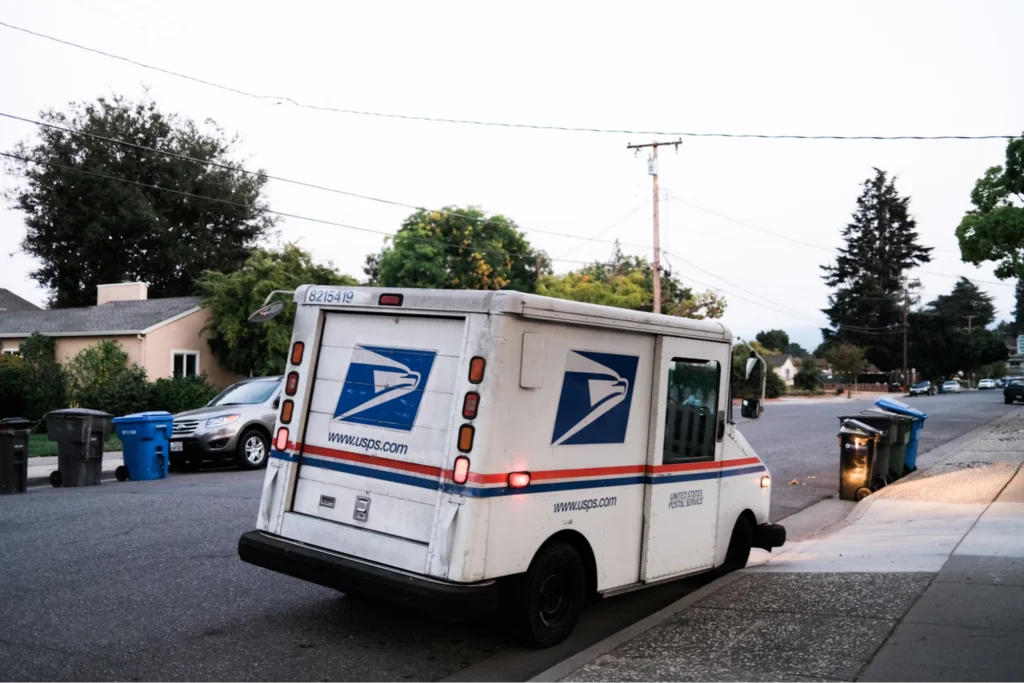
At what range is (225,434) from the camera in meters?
14.9

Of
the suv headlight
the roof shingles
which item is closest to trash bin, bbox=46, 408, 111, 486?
the suv headlight

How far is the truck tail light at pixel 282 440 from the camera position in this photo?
6.21 metres

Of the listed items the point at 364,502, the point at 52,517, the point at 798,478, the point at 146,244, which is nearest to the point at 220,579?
the point at 364,502

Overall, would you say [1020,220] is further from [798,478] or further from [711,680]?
[711,680]

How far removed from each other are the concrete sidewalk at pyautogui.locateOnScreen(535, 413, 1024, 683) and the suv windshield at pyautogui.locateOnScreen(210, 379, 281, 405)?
989 centimetres

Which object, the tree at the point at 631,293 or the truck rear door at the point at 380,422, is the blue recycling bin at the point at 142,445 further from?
the tree at the point at 631,293

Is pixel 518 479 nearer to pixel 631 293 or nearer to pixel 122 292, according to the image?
pixel 122 292

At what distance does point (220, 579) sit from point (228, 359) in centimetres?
2154

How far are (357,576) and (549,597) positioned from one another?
1.22m

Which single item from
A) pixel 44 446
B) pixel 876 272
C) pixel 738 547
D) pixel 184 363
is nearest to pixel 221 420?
pixel 44 446

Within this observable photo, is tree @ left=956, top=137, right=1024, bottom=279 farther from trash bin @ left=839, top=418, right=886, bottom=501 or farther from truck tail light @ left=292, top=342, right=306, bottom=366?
truck tail light @ left=292, top=342, right=306, bottom=366

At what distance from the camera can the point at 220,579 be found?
7.19 metres

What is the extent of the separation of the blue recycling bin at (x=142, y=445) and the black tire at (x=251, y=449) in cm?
132

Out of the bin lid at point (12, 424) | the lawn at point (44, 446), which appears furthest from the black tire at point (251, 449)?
the bin lid at point (12, 424)
